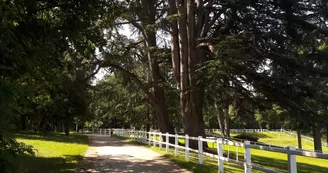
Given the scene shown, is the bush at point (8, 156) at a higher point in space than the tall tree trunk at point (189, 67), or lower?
lower

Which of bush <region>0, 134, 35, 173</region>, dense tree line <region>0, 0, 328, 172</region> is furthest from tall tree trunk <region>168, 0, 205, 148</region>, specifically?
bush <region>0, 134, 35, 173</region>

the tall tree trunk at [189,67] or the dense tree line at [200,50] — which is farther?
the tall tree trunk at [189,67]

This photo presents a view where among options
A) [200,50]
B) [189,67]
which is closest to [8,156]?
[189,67]

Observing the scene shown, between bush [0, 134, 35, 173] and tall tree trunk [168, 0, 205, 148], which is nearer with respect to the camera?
bush [0, 134, 35, 173]

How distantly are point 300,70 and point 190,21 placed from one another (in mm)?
5875

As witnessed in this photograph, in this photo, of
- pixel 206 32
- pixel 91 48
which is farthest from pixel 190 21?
pixel 91 48

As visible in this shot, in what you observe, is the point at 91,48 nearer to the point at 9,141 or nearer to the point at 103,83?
the point at 9,141

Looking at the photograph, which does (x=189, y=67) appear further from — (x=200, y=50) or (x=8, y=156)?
(x=8, y=156)

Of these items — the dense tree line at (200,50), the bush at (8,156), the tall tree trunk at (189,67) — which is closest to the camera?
the bush at (8,156)

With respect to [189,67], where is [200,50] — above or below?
above

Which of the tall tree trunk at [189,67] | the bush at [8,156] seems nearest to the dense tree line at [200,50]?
the tall tree trunk at [189,67]

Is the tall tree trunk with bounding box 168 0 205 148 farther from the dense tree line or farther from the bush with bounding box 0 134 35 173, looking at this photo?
the bush with bounding box 0 134 35 173

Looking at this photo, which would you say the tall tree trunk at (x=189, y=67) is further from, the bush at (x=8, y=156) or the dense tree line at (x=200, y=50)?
the bush at (x=8, y=156)

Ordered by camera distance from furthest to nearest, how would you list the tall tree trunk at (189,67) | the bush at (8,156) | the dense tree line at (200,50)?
the tall tree trunk at (189,67) → the dense tree line at (200,50) → the bush at (8,156)
